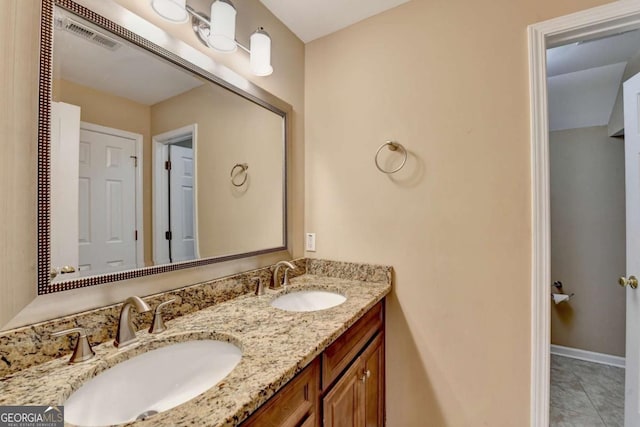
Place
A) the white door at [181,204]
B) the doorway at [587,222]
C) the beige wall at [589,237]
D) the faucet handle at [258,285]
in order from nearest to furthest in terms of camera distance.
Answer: the white door at [181,204]
the faucet handle at [258,285]
the doorway at [587,222]
the beige wall at [589,237]

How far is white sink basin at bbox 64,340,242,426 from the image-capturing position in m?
0.63

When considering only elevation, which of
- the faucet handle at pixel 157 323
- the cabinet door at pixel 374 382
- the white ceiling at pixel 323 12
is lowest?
the cabinet door at pixel 374 382

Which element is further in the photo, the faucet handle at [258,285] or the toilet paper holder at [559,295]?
the toilet paper holder at [559,295]

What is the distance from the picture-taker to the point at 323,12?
1.49 meters

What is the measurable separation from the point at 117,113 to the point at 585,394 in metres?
3.20

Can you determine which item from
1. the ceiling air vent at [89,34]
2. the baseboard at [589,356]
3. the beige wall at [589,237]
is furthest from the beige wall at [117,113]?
the baseboard at [589,356]

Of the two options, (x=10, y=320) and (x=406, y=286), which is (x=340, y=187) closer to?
(x=406, y=286)

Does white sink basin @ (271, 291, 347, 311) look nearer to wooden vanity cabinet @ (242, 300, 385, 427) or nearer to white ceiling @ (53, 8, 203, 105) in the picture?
wooden vanity cabinet @ (242, 300, 385, 427)

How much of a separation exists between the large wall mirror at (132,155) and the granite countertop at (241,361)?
0.21 metres

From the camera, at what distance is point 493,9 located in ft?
4.01

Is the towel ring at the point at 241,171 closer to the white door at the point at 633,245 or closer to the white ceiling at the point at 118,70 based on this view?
the white ceiling at the point at 118,70

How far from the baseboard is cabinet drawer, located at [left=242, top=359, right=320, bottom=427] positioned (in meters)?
2.79

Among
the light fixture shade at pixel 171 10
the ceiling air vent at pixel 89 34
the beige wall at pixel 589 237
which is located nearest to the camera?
the ceiling air vent at pixel 89 34

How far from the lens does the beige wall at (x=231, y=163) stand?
3.69 ft
